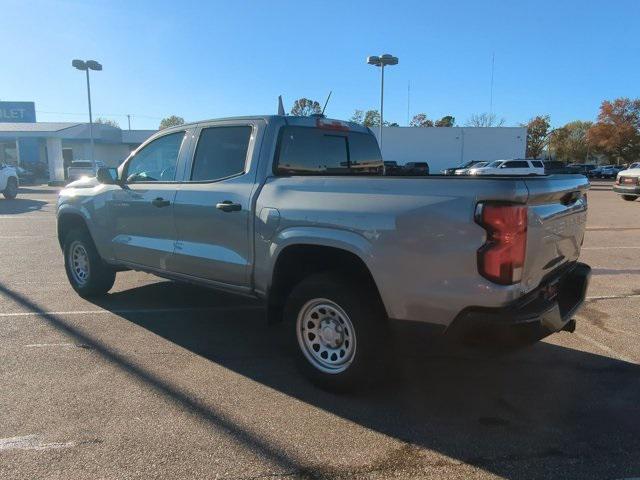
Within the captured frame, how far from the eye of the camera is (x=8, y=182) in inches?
876

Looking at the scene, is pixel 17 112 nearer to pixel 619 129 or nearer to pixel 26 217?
pixel 26 217

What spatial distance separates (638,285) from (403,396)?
495 cm

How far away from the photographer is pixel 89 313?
19.2 feet

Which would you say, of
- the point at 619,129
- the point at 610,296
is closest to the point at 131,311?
the point at 610,296

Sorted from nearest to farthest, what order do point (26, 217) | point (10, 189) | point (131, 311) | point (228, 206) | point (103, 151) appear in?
point (228, 206) < point (131, 311) < point (26, 217) < point (10, 189) < point (103, 151)

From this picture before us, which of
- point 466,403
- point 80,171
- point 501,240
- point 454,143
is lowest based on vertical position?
point 466,403

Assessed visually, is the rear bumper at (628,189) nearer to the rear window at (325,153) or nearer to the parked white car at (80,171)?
the rear window at (325,153)

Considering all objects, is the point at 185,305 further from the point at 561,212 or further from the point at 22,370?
the point at 561,212

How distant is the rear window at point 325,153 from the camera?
4.40 meters

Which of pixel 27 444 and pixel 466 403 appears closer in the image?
pixel 27 444

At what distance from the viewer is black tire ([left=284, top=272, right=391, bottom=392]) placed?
11.7ft

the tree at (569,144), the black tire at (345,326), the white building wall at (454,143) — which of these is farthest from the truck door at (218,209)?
the tree at (569,144)

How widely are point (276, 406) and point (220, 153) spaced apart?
227 centimetres

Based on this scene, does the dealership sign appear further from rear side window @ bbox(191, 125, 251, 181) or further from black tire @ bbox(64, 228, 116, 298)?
rear side window @ bbox(191, 125, 251, 181)
